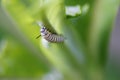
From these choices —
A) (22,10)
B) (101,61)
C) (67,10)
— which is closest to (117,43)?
(101,61)

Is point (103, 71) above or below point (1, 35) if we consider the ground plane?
below

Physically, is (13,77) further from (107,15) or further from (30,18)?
(107,15)
